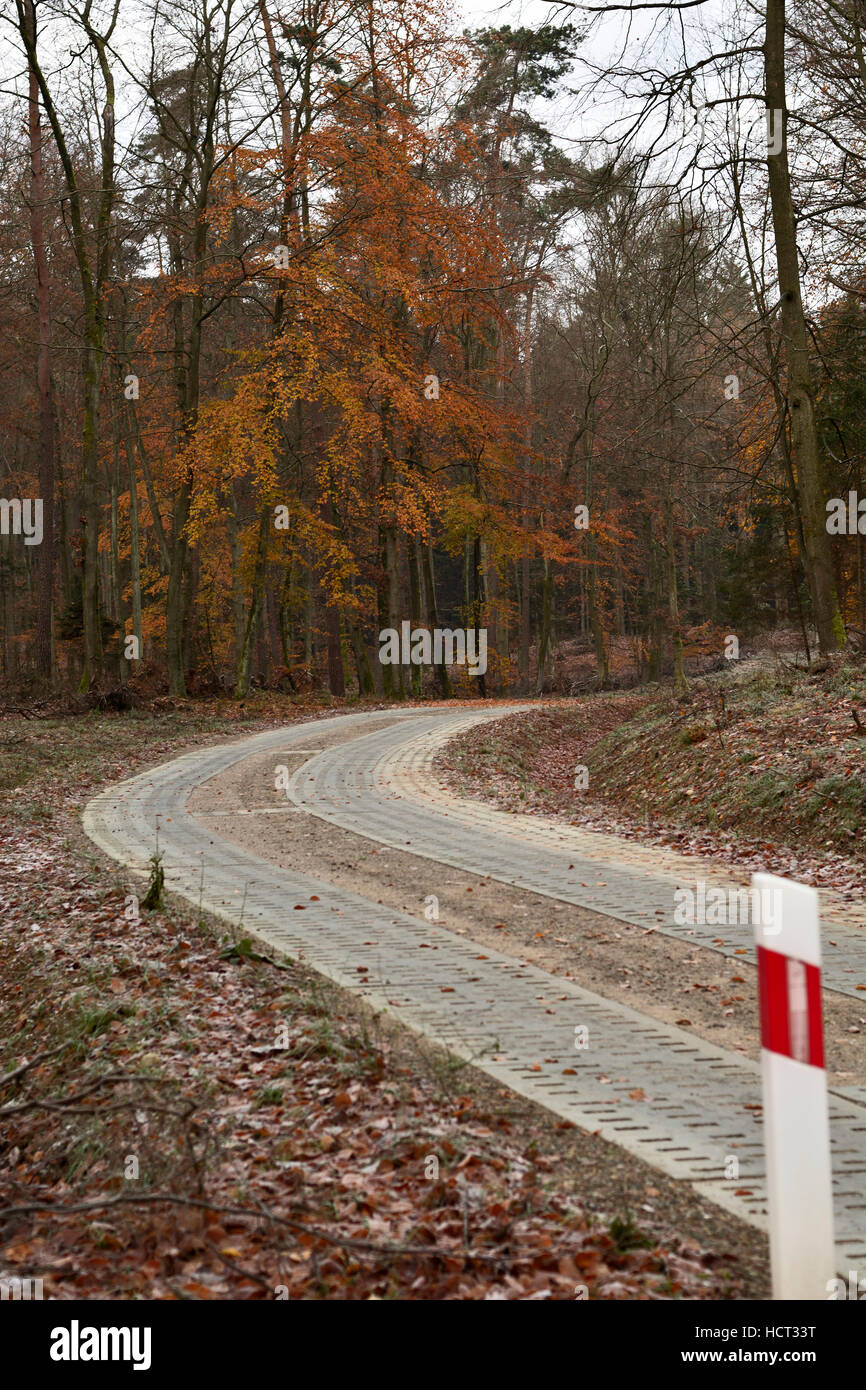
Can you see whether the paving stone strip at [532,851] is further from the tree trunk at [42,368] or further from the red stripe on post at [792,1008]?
the tree trunk at [42,368]

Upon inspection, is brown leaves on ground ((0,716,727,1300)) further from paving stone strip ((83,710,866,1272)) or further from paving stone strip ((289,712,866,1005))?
paving stone strip ((289,712,866,1005))

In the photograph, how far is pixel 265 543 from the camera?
30281mm

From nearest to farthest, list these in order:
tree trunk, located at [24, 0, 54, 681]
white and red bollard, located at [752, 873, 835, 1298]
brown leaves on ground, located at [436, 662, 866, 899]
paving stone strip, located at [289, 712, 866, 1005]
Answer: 1. white and red bollard, located at [752, 873, 835, 1298]
2. paving stone strip, located at [289, 712, 866, 1005]
3. brown leaves on ground, located at [436, 662, 866, 899]
4. tree trunk, located at [24, 0, 54, 681]

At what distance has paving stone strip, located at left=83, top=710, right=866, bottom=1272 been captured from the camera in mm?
4590

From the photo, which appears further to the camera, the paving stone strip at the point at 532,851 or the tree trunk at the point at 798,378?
the tree trunk at the point at 798,378

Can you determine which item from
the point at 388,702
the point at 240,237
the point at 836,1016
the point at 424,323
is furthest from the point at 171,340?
the point at 836,1016

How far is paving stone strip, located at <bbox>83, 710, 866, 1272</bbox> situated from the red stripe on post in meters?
1.22

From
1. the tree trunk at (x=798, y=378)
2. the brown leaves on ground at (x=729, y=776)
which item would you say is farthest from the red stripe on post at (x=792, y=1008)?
the tree trunk at (x=798, y=378)

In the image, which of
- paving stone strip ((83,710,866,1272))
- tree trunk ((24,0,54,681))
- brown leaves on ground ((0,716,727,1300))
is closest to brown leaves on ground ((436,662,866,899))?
paving stone strip ((83,710,866,1272))

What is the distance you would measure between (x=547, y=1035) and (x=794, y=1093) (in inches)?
123

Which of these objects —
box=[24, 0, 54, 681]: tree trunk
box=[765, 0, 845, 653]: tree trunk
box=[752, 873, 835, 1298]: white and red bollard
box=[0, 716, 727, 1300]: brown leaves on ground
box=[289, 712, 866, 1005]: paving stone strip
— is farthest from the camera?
box=[24, 0, 54, 681]: tree trunk

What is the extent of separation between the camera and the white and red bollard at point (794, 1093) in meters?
3.01

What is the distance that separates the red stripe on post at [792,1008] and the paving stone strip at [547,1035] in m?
1.22
